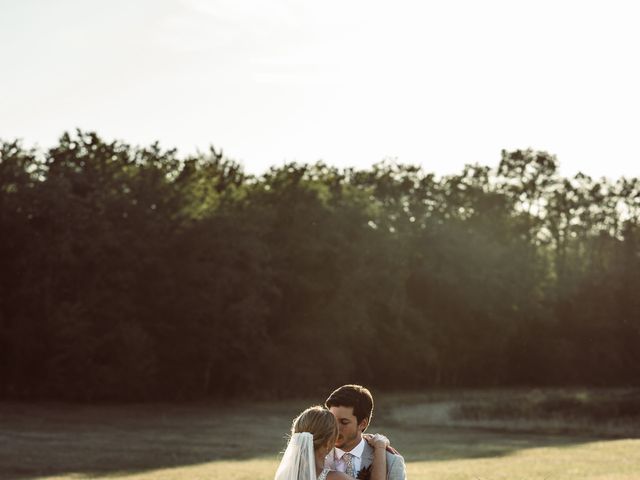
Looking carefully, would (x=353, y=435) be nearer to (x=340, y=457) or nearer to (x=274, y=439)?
(x=340, y=457)

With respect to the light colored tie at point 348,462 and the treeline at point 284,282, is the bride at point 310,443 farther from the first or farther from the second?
the treeline at point 284,282

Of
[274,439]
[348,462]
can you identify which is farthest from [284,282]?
[348,462]

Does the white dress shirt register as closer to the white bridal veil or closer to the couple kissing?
the couple kissing

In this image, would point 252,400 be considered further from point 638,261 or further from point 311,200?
point 638,261

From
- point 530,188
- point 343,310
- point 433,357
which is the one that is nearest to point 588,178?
point 530,188

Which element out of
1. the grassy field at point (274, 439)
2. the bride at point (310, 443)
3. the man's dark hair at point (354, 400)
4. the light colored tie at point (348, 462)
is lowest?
the grassy field at point (274, 439)

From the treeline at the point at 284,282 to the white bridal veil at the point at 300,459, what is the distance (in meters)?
40.1

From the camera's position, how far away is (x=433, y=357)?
2741 inches

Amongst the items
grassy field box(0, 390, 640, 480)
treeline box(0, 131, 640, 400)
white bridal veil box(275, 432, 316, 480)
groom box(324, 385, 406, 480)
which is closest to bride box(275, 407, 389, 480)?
white bridal veil box(275, 432, 316, 480)

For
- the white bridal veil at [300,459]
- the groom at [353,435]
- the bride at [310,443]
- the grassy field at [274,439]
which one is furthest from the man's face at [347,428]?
the grassy field at [274,439]

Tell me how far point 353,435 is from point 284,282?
50.6 m

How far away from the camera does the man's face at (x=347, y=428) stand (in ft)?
21.2

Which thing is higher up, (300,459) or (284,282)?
(284,282)

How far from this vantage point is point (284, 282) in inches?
2248
